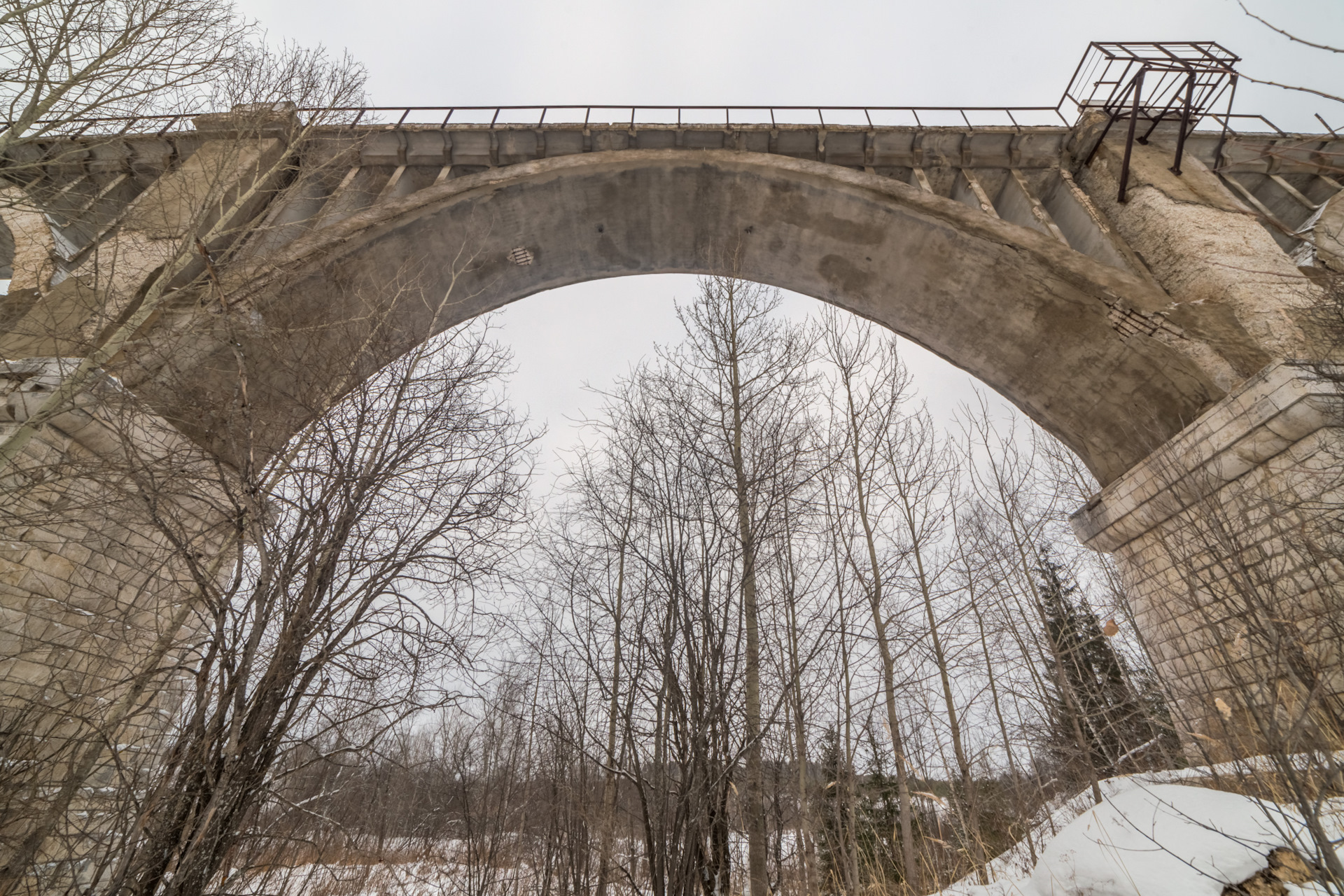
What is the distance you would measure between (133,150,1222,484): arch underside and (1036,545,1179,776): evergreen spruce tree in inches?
108

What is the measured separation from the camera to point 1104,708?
23.4 feet

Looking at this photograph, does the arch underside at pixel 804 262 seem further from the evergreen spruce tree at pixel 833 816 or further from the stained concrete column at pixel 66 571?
the evergreen spruce tree at pixel 833 816

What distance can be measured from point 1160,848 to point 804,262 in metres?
10.4

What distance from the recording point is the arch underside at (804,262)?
8.58 meters

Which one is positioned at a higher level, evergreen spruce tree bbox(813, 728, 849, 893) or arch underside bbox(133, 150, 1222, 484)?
arch underside bbox(133, 150, 1222, 484)

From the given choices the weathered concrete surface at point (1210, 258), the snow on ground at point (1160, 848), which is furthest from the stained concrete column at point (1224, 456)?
the snow on ground at point (1160, 848)

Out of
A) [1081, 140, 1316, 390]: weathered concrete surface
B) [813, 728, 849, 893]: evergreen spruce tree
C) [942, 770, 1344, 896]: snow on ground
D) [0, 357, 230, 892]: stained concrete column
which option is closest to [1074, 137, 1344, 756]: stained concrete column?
[1081, 140, 1316, 390]: weathered concrete surface

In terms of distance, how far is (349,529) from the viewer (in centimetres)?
347

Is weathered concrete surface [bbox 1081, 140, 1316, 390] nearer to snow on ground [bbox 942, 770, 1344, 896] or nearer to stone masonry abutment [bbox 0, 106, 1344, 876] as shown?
stone masonry abutment [bbox 0, 106, 1344, 876]

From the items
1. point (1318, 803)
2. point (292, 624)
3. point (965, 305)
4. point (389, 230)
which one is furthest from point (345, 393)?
point (965, 305)

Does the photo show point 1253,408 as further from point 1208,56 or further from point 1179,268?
point 1208,56

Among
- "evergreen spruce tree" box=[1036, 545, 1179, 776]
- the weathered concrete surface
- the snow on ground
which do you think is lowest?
the snow on ground

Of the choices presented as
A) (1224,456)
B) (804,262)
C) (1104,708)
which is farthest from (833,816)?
(804,262)

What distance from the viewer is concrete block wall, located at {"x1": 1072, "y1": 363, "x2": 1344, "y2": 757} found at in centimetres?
415
